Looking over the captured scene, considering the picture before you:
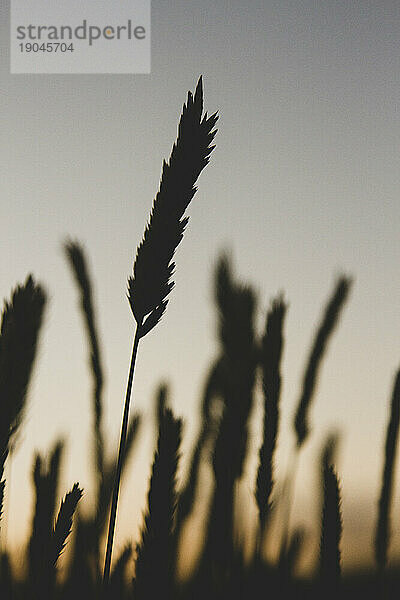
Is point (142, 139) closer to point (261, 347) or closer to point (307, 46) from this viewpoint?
point (307, 46)

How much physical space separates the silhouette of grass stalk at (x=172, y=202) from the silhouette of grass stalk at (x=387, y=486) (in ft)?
1.43

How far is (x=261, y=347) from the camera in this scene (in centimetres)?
65

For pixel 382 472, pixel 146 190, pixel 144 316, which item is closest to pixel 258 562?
pixel 382 472

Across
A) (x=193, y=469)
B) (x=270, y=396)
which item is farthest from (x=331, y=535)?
(x=193, y=469)

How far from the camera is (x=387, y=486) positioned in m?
0.82

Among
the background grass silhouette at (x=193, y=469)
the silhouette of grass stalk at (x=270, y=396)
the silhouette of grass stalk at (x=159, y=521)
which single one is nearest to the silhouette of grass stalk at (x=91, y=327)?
the background grass silhouette at (x=193, y=469)

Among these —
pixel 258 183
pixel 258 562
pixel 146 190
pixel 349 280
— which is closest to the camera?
pixel 258 562

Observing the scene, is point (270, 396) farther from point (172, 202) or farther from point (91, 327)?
point (172, 202)

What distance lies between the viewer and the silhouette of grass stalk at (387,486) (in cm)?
76

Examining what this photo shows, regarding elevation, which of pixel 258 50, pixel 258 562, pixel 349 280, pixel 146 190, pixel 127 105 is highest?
pixel 258 50

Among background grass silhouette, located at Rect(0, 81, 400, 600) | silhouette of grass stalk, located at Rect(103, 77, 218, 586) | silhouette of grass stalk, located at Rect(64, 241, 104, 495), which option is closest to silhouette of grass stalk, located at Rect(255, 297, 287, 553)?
background grass silhouette, located at Rect(0, 81, 400, 600)

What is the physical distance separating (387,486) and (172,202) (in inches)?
21.8

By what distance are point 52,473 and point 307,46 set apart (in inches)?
40.4

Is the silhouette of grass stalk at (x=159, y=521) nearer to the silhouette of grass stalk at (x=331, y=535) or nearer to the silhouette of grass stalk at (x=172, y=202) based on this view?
the silhouette of grass stalk at (x=172, y=202)
